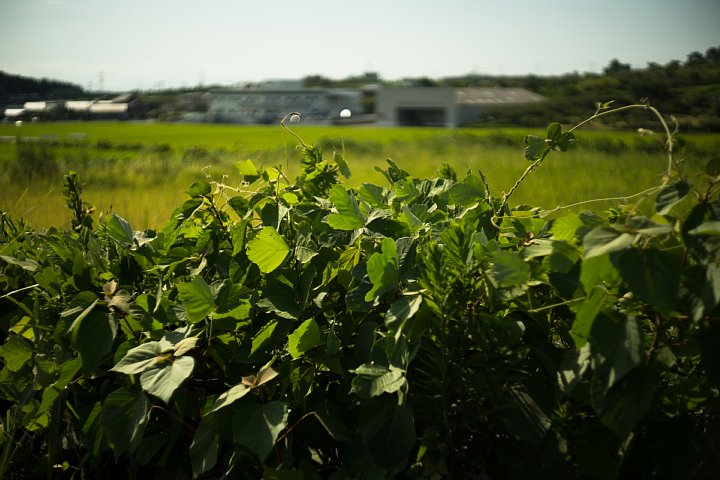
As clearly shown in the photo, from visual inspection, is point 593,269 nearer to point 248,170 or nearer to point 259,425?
point 259,425

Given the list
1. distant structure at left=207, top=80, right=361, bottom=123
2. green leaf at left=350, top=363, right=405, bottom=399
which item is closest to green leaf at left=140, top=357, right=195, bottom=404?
green leaf at left=350, top=363, right=405, bottom=399

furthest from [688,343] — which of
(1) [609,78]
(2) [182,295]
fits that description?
(1) [609,78]

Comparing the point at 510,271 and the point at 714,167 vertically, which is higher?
the point at 714,167

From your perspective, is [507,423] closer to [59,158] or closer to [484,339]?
[484,339]

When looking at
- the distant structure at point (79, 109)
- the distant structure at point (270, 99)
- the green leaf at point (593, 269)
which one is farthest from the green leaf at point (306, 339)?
the distant structure at point (270, 99)

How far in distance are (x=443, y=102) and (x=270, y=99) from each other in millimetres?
2094

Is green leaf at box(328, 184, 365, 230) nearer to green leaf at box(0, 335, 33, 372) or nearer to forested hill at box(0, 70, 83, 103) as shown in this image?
green leaf at box(0, 335, 33, 372)

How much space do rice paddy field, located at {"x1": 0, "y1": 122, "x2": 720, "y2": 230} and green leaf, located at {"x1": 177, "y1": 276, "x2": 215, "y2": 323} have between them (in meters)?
0.38

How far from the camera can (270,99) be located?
17.1ft

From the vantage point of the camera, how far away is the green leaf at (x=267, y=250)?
923 millimetres

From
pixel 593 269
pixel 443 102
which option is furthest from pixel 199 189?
pixel 443 102

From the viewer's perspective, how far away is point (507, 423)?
0.74 metres

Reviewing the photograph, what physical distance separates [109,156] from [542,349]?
3.97 meters

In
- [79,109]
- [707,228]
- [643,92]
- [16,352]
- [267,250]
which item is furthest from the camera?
[79,109]
